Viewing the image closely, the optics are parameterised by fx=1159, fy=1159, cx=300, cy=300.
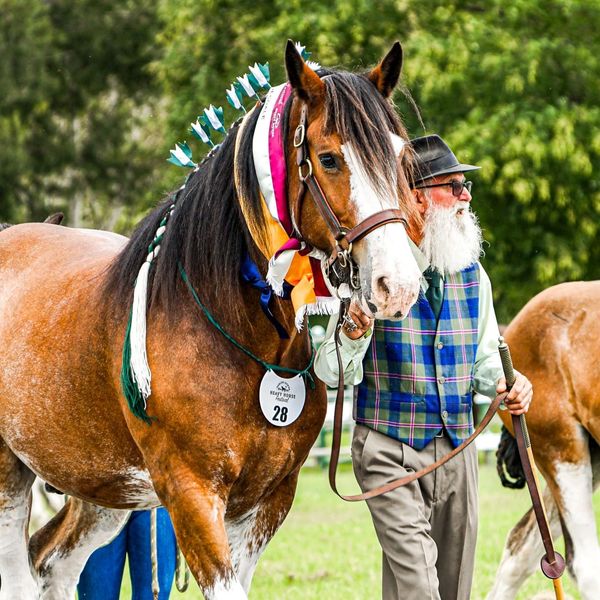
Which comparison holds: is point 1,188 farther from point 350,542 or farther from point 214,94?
point 350,542

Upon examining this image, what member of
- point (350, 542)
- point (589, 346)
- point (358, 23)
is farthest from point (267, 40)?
point (589, 346)

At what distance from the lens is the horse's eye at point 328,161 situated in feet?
11.7

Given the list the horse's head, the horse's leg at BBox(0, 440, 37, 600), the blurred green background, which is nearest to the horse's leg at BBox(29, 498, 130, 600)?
the horse's leg at BBox(0, 440, 37, 600)

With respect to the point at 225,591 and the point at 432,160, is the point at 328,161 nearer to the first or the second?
the point at 432,160

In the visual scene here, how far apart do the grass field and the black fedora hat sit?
3268mm

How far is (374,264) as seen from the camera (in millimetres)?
3371

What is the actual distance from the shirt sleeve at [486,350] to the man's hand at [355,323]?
77 cm

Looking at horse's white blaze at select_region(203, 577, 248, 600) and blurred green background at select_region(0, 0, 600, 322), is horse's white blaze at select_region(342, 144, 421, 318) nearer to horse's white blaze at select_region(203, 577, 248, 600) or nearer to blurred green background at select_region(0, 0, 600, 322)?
horse's white blaze at select_region(203, 577, 248, 600)

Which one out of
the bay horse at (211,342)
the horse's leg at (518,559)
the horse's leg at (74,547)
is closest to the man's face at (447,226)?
the bay horse at (211,342)

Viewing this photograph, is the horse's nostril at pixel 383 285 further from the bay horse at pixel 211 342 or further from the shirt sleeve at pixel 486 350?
the shirt sleeve at pixel 486 350

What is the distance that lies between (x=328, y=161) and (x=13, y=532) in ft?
8.05

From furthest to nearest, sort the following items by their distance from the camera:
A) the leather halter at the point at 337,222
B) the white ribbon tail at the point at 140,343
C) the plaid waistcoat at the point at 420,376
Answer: the plaid waistcoat at the point at 420,376 → the white ribbon tail at the point at 140,343 → the leather halter at the point at 337,222

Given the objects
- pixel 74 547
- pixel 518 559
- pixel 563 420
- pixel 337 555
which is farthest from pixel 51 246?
pixel 337 555

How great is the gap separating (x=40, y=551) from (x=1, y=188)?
24.8 m
